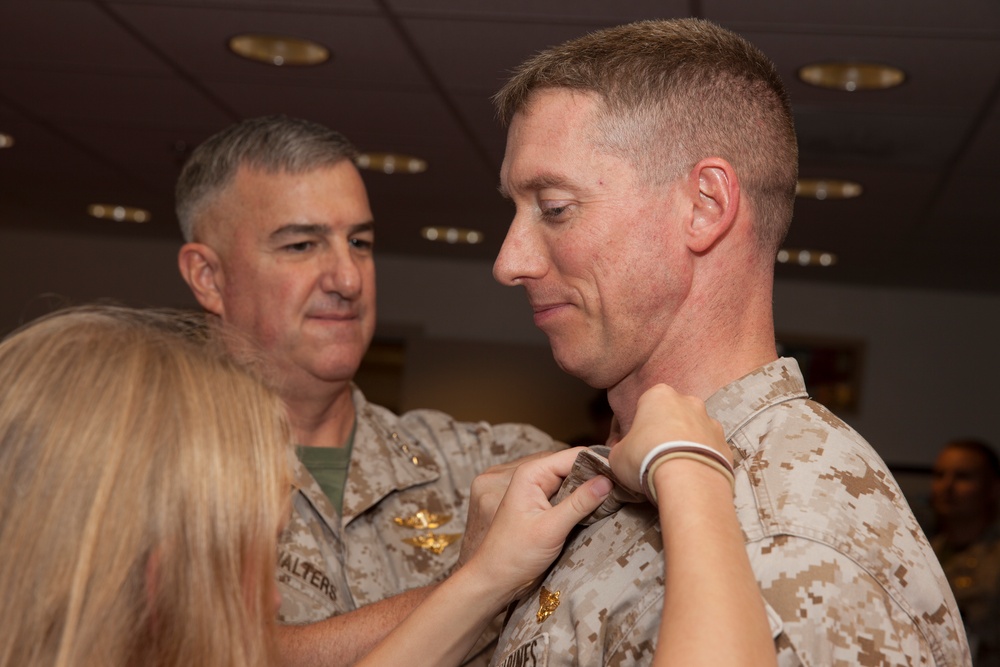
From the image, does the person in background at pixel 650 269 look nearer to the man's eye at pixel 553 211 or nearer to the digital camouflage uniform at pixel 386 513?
the man's eye at pixel 553 211

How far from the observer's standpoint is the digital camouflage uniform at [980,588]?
14.9ft

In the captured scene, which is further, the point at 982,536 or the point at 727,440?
the point at 982,536

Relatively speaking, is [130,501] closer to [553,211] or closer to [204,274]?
[553,211]

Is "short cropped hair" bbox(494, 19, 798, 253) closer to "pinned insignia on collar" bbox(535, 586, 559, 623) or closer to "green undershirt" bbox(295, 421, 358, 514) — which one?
"pinned insignia on collar" bbox(535, 586, 559, 623)

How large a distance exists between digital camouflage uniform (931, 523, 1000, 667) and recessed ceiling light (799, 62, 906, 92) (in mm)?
2017

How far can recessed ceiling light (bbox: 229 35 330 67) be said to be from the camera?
4.11m

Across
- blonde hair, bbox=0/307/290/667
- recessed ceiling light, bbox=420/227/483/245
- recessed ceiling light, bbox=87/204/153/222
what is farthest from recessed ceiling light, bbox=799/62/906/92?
recessed ceiling light, bbox=87/204/153/222

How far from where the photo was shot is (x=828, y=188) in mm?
5605

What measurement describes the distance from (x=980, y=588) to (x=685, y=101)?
13.0ft

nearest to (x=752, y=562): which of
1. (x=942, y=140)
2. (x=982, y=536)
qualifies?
(x=942, y=140)

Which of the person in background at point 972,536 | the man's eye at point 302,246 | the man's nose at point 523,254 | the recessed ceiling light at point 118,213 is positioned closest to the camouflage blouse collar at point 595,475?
the man's nose at point 523,254

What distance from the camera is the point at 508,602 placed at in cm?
156

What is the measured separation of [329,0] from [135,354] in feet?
8.79

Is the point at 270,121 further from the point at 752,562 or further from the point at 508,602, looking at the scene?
the point at 752,562
